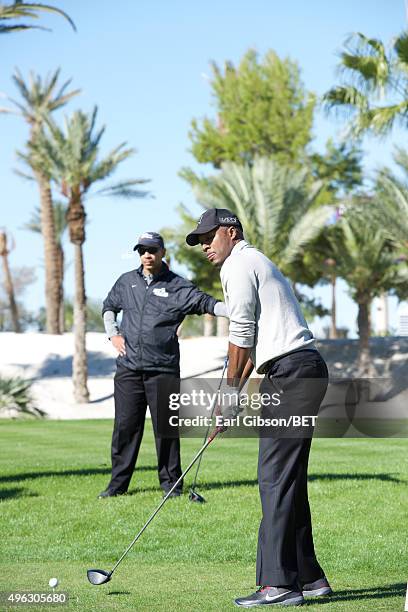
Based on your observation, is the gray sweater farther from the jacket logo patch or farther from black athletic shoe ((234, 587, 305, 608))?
the jacket logo patch

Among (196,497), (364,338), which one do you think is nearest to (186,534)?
(196,497)

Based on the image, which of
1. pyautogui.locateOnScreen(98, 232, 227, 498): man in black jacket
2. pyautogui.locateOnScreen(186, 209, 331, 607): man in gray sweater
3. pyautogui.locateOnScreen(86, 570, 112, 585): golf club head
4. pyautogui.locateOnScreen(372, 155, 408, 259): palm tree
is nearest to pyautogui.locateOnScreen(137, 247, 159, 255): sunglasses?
pyautogui.locateOnScreen(98, 232, 227, 498): man in black jacket

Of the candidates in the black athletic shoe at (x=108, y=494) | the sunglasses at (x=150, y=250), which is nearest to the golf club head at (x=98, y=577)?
the black athletic shoe at (x=108, y=494)

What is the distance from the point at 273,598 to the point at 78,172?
28.6 metres

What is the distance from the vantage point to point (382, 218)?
3172cm

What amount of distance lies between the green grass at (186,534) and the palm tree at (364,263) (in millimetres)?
21959

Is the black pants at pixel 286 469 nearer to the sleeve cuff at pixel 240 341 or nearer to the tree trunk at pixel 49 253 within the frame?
the sleeve cuff at pixel 240 341

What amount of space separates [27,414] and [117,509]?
19.0m

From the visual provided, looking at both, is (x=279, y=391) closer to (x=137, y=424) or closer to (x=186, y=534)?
(x=186, y=534)

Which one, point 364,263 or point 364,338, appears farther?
point 364,338

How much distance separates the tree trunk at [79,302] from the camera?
3371 centimetres

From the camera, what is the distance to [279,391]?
5.43 metres

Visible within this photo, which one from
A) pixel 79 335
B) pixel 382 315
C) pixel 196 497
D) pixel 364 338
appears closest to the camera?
pixel 196 497

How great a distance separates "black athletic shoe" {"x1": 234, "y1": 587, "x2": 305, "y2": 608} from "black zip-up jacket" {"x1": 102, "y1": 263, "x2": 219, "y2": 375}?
154 inches
